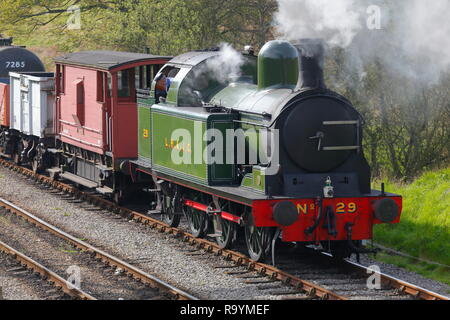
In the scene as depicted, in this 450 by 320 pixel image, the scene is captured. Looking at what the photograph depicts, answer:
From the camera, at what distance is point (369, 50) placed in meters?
17.0

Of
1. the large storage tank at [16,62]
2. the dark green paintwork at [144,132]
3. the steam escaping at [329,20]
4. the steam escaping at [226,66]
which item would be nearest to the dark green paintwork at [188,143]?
the dark green paintwork at [144,132]

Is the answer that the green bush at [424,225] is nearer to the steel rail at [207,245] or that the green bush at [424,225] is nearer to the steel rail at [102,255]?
the steel rail at [207,245]

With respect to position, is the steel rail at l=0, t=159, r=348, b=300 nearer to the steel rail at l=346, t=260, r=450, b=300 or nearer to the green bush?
the steel rail at l=346, t=260, r=450, b=300

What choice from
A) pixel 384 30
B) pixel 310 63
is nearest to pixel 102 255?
pixel 310 63

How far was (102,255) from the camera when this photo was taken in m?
12.4

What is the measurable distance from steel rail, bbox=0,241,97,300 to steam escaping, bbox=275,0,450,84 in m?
4.80

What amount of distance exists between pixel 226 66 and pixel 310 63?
2.46 meters

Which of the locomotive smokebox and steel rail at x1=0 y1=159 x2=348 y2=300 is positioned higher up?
the locomotive smokebox

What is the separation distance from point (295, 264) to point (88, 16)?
22108mm

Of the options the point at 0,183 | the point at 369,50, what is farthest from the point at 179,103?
the point at 0,183

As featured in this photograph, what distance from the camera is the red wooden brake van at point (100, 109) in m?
16.0

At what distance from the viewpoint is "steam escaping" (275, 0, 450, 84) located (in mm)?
12914

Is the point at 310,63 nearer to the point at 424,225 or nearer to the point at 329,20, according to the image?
the point at 329,20

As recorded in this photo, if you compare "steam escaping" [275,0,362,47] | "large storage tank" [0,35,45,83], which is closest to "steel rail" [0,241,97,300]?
"steam escaping" [275,0,362,47]
